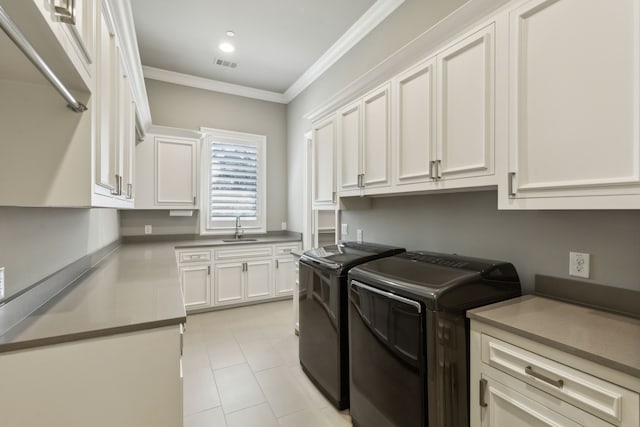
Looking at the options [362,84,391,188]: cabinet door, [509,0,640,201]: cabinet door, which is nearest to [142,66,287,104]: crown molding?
[362,84,391,188]: cabinet door

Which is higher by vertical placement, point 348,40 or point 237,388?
point 348,40

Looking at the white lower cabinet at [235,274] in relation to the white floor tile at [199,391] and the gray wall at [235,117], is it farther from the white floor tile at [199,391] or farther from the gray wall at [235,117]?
the white floor tile at [199,391]

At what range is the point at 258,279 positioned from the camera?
4.09 meters

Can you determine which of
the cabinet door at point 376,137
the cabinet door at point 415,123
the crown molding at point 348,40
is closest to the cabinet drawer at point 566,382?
the cabinet door at point 415,123

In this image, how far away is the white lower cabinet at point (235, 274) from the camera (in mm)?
3697

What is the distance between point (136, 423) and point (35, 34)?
137cm

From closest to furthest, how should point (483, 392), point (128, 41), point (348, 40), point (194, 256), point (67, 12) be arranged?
point (67, 12) → point (483, 392) → point (128, 41) → point (348, 40) → point (194, 256)

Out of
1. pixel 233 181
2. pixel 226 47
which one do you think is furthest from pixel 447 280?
pixel 233 181

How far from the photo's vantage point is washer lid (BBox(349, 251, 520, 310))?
1347mm

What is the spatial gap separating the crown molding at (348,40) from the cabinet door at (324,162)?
1.04m

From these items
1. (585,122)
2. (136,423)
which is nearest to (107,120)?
(136,423)

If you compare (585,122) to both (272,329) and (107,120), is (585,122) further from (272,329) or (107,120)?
(272,329)

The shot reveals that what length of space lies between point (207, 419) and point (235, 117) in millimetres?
3827

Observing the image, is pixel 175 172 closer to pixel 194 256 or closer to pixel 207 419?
pixel 194 256
